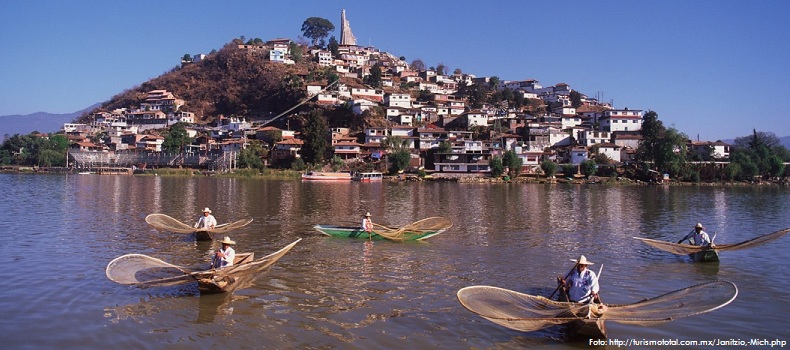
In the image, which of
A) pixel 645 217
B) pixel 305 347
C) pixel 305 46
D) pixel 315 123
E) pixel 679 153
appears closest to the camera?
pixel 305 347

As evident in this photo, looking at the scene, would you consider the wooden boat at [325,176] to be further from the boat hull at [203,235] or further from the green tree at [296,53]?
the green tree at [296,53]

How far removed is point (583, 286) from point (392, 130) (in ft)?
250

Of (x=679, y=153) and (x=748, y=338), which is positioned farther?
(x=679, y=153)

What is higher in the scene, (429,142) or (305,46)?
(305,46)

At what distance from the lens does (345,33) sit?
548 feet

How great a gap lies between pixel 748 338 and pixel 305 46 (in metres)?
147

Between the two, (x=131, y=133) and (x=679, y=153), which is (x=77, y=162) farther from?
(x=679, y=153)

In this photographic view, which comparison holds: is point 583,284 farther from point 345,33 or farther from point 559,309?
point 345,33

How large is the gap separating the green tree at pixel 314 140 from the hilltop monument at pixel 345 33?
9219 cm

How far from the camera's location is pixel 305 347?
8.79 meters

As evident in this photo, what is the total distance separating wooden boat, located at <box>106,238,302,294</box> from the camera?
1108cm

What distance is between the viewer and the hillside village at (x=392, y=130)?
80375 mm

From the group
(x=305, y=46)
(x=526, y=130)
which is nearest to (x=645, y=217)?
(x=526, y=130)

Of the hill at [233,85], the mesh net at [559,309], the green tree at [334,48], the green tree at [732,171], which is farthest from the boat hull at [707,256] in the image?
the green tree at [334,48]
